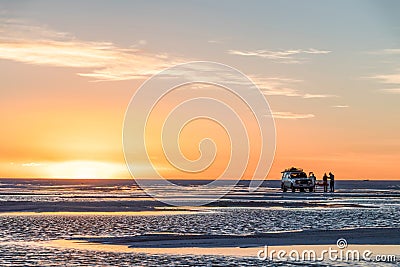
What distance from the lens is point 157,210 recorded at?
50.9 metres

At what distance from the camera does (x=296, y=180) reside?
96.9 meters

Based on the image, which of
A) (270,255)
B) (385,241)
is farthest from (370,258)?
(385,241)

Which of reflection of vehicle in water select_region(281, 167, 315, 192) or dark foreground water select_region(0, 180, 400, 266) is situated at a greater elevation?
reflection of vehicle in water select_region(281, 167, 315, 192)

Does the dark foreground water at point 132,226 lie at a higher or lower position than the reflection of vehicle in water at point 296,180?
lower

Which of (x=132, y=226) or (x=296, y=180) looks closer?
(x=132, y=226)

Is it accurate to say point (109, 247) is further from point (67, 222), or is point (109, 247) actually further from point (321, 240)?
point (67, 222)

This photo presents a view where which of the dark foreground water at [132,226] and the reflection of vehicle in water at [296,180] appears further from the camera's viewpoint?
the reflection of vehicle in water at [296,180]

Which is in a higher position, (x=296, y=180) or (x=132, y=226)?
(x=296, y=180)

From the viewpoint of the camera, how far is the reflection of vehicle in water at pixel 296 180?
96875 millimetres

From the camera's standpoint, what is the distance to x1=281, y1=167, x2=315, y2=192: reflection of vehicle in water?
96875mm

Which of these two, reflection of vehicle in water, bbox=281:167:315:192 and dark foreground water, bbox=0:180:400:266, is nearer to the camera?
dark foreground water, bbox=0:180:400:266

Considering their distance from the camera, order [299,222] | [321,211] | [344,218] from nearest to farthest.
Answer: [299,222] → [344,218] → [321,211]

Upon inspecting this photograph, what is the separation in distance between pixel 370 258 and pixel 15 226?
61.3 feet

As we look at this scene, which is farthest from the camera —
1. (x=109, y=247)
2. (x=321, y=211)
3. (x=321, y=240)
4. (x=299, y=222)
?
(x=321, y=211)
